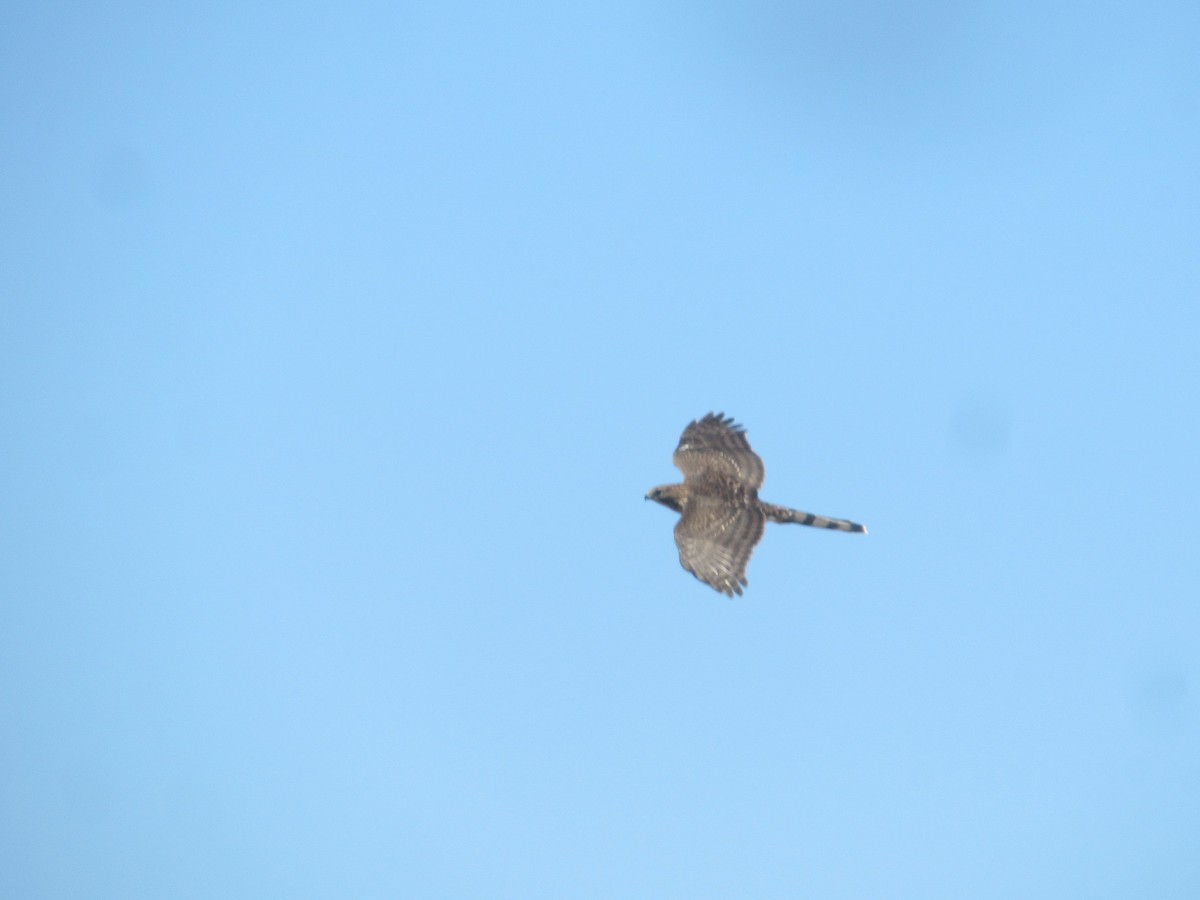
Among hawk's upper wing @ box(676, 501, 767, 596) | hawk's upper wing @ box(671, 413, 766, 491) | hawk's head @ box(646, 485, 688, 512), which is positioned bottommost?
hawk's upper wing @ box(676, 501, 767, 596)

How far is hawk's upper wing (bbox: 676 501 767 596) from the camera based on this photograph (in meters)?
34.2

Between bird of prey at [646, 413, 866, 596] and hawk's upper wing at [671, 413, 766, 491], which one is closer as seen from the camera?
bird of prey at [646, 413, 866, 596]

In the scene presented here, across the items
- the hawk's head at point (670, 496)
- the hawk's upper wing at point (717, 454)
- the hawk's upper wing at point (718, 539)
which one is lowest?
the hawk's upper wing at point (718, 539)

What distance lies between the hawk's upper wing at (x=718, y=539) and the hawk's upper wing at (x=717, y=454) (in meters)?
0.91

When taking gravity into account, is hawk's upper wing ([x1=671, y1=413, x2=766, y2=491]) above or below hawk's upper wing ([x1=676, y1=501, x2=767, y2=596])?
above

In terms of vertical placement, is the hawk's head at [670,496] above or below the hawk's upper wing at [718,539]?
above

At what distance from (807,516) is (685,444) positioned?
11.5 feet

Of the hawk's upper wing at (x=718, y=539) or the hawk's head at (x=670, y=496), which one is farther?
the hawk's head at (x=670, y=496)

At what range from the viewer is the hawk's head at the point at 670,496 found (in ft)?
119

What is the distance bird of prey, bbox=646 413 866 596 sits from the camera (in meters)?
34.6

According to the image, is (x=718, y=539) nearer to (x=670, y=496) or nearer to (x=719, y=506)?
(x=719, y=506)

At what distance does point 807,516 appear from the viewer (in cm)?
3641

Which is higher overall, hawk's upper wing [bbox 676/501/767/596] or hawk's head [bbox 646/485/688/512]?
hawk's head [bbox 646/485/688/512]

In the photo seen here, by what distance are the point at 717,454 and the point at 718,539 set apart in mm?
2808
